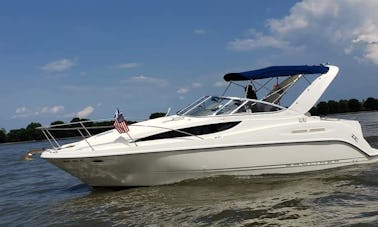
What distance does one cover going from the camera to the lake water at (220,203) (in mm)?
7809

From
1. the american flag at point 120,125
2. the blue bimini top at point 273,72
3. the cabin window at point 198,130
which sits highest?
the blue bimini top at point 273,72

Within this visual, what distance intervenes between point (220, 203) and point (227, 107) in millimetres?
3150

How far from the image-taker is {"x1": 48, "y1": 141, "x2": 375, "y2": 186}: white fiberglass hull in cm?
1048

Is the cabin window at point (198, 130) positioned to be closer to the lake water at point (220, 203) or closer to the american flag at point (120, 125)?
the american flag at point (120, 125)

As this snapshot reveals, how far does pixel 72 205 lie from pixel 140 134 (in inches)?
81.3

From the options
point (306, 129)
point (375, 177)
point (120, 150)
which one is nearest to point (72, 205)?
point (120, 150)

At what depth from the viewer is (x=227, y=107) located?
11.6m

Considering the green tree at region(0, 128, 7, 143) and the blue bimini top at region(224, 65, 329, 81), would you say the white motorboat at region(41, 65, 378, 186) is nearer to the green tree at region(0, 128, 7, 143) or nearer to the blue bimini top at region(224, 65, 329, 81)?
the blue bimini top at region(224, 65, 329, 81)

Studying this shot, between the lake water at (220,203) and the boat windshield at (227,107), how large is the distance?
5.29ft

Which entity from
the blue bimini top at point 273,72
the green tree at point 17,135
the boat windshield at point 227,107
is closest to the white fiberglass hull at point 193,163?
the boat windshield at point 227,107

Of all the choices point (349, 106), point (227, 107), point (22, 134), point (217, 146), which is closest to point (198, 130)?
point (217, 146)

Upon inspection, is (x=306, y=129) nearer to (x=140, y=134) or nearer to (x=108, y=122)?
(x=140, y=134)

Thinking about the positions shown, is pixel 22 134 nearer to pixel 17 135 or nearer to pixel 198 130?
pixel 17 135

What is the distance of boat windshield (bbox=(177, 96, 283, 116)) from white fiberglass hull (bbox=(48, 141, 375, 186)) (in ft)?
3.46
